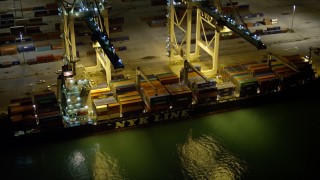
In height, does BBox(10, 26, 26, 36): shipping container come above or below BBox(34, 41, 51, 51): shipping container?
above

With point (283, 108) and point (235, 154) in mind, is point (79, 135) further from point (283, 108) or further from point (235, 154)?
point (283, 108)

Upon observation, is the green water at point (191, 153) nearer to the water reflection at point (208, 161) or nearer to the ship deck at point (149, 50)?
the water reflection at point (208, 161)

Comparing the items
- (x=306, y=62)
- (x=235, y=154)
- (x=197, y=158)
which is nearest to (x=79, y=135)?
(x=197, y=158)

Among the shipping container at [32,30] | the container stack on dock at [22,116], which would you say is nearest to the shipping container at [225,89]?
the container stack on dock at [22,116]

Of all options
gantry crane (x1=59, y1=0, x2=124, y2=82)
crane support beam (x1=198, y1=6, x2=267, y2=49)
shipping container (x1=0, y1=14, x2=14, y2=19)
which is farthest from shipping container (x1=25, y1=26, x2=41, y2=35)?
crane support beam (x1=198, y1=6, x2=267, y2=49)

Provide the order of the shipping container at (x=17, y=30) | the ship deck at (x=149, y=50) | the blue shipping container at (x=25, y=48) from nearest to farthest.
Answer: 1. the ship deck at (x=149, y=50)
2. the blue shipping container at (x=25, y=48)
3. the shipping container at (x=17, y=30)

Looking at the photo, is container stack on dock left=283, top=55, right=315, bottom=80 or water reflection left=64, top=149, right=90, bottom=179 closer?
water reflection left=64, top=149, right=90, bottom=179

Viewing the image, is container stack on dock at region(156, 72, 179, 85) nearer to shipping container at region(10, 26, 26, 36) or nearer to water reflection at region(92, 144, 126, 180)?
water reflection at region(92, 144, 126, 180)
